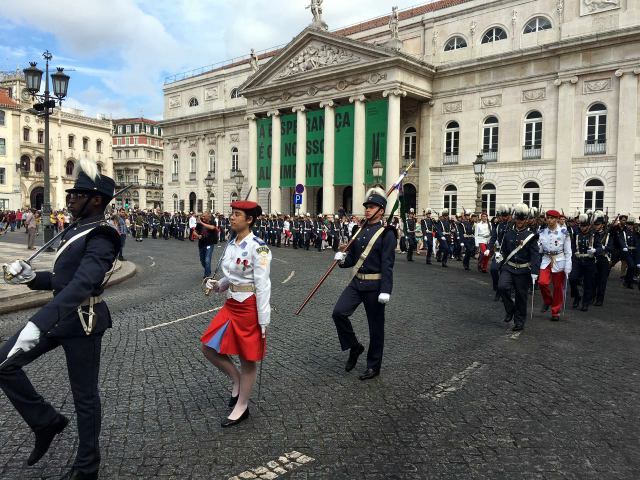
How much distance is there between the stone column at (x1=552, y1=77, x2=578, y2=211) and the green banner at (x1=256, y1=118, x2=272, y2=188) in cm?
2105

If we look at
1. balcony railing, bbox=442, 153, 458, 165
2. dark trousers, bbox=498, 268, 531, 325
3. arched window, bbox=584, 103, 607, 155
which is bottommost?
dark trousers, bbox=498, 268, 531, 325

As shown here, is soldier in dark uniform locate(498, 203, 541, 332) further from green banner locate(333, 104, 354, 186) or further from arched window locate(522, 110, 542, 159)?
green banner locate(333, 104, 354, 186)

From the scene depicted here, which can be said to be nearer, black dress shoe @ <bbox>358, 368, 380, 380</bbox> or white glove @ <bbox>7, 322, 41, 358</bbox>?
white glove @ <bbox>7, 322, 41, 358</bbox>

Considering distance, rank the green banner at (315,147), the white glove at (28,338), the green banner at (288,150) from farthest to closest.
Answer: the green banner at (288,150) < the green banner at (315,147) < the white glove at (28,338)

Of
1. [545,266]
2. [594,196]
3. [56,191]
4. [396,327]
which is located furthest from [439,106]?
[56,191]

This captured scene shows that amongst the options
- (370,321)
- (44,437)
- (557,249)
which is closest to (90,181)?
(44,437)

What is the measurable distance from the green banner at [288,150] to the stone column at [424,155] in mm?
9492

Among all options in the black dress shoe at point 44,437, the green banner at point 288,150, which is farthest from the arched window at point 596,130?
the black dress shoe at point 44,437

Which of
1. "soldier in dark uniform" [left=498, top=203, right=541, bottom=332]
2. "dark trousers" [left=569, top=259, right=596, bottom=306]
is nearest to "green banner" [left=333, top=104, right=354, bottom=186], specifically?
"dark trousers" [left=569, top=259, right=596, bottom=306]

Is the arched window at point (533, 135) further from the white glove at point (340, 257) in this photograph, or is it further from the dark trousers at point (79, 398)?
the dark trousers at point (79, 398)

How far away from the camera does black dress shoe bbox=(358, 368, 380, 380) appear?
18.4 feet

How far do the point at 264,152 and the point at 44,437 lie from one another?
3944 centimetres

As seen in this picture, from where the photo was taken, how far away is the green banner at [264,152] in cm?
4159

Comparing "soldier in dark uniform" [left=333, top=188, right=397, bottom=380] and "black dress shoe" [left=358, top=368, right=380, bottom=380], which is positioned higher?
"soldier in dark uniform" [left=333, top=188, right=397, bottom=380]
